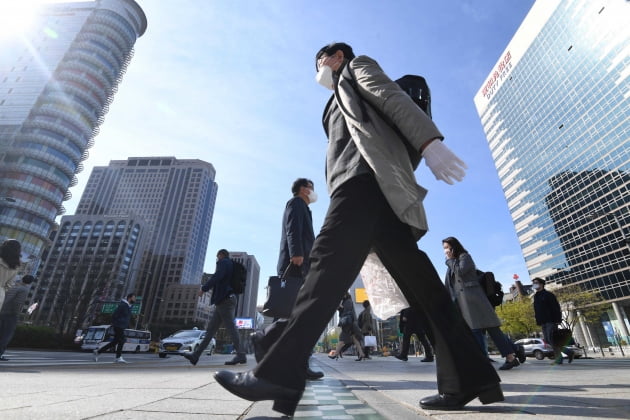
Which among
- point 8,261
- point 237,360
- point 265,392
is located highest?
point 8,261

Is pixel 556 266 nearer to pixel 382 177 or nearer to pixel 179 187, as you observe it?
pixel 382 177

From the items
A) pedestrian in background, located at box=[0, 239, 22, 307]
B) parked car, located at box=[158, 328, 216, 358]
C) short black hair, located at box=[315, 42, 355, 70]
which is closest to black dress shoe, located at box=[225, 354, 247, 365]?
pedestrian in background, located at box=[0, 239, 22, 307]

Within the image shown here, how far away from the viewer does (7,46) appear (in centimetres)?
7250

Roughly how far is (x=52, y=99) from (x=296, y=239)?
278ft

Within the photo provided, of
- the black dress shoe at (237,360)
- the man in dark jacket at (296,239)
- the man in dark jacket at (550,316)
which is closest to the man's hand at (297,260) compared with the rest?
the man in dark jacket at (296,239)

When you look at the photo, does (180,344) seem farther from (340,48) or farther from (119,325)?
(340,48)

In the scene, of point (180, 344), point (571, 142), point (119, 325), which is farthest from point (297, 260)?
point (571, 142)

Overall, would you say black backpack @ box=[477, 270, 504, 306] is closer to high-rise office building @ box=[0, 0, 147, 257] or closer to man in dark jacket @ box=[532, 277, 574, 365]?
man in dark jacket @ box=[532, 277, 574, 365]

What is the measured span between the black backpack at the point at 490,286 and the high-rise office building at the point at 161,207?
120m

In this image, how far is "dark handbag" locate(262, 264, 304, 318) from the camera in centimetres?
330

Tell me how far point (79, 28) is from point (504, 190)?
116m

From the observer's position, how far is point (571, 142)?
59.8 meters

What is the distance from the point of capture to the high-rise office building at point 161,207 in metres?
113

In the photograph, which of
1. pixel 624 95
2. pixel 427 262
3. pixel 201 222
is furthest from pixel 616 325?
pixel 201 222
